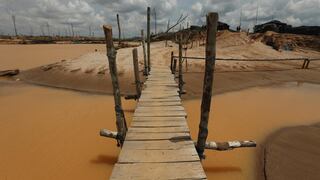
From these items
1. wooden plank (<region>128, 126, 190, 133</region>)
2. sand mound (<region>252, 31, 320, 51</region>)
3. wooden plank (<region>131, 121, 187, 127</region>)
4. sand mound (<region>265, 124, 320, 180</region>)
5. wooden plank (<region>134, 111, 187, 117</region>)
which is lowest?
sand mound (<region>265, 124, 320, 180</region>)

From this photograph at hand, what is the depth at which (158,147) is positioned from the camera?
5613 mm

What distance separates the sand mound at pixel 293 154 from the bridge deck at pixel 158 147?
271cm

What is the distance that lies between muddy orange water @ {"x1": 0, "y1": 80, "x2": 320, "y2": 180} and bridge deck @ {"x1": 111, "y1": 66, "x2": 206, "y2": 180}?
159 centimetres

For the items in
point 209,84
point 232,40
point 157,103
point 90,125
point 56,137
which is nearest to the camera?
point 209,84

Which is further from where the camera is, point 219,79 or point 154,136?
point 219,79

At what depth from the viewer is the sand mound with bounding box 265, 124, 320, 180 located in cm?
665

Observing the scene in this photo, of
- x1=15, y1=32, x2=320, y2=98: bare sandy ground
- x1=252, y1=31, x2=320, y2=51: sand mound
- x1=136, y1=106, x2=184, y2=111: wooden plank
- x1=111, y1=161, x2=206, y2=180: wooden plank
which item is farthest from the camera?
x1=252, y1=31, x2=320, y2=51: sand mound

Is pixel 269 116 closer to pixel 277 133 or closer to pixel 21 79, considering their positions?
pixel 277 133

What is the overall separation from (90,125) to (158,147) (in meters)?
5.36

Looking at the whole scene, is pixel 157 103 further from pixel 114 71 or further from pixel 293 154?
pixel 293 154

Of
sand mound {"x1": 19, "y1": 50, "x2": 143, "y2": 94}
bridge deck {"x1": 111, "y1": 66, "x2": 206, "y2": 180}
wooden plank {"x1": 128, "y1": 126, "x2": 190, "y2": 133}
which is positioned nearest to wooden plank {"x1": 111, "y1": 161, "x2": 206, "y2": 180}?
bridge deck {"x1": 111, "y1": 66, "x2": 206, "y2": 180}

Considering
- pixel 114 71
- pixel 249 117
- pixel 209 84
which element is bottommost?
pixel 249 117

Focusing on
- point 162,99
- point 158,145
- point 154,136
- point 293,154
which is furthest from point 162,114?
point 293,154

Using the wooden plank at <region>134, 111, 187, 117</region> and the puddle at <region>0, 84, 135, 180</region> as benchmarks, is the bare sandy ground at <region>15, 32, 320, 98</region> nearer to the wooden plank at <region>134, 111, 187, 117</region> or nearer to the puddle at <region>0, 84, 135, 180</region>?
the puddle at <region>0, 84, 135, 180</region>
